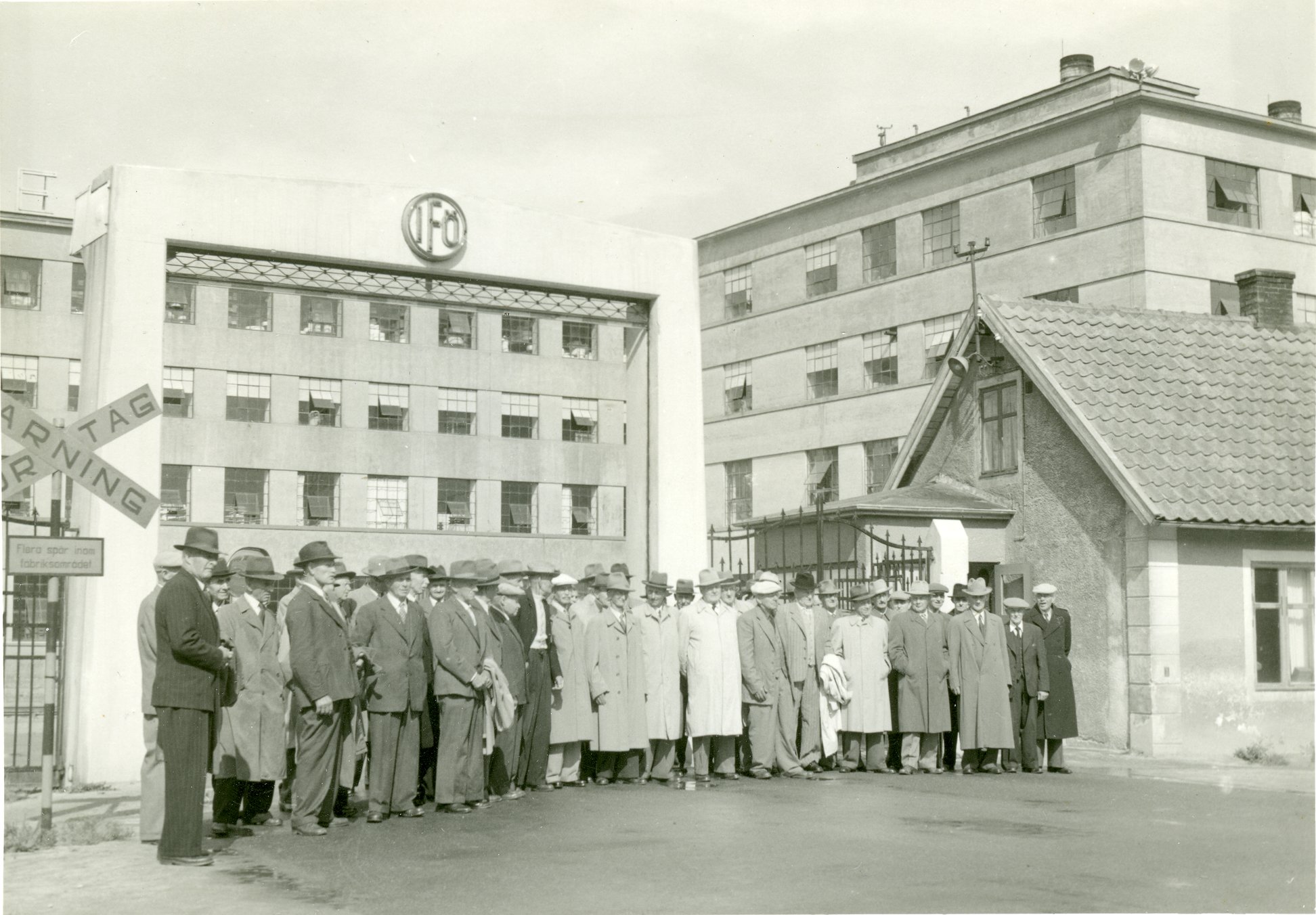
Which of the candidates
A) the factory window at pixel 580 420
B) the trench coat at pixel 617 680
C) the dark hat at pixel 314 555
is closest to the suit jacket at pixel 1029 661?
the trench coat at pixel 617 680

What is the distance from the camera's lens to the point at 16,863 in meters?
9.53

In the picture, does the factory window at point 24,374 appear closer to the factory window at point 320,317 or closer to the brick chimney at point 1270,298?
the factory window at point 320,317

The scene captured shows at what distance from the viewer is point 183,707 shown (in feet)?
30.8

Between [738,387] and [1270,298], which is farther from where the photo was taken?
[738,387]

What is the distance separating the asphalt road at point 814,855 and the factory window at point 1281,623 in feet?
20.9

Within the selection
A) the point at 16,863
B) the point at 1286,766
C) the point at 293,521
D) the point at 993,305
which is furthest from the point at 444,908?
the point at 293,521

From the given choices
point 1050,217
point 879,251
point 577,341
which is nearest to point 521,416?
point 577,341

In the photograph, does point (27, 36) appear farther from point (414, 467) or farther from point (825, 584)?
point (414, 467)

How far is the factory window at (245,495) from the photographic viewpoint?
48.9m

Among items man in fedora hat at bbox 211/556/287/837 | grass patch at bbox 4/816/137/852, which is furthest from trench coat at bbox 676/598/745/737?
grass patch at bbox 4/816/137/852

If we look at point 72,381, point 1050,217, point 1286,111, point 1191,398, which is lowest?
point 1191,398

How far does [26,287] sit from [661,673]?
39.1 m

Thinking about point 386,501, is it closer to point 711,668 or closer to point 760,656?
point 760,656

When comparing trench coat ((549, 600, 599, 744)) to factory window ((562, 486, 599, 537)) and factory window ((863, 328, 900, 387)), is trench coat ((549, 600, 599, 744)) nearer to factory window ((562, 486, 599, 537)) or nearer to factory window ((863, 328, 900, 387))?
factory window ((863, 328, 900, 387))
